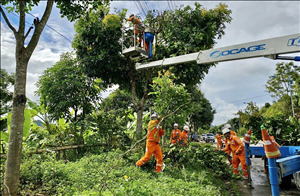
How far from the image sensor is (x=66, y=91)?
10.6 meters

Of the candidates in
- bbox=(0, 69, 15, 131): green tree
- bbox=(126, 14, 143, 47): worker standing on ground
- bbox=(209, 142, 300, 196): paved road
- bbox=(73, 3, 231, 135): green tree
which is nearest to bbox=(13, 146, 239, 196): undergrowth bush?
bbox=(209, 142, 300, 196): paved road

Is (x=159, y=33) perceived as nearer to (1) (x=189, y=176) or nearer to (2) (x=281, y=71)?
(1) (x=189, y=176)

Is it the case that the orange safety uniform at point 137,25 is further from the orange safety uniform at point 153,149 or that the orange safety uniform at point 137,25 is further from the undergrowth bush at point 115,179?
the undergrowth bush at point 115,179

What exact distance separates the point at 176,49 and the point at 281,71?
23.9m

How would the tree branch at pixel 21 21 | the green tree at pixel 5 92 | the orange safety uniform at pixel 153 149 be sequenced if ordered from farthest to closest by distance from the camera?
the green tree at pixel 5 92
the orange safety uniform at pixel 153 149
the tree branch at pixel 21 21

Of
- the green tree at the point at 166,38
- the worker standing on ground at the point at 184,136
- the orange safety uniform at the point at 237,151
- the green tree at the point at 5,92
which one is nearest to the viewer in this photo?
the orange safety uniform at the point at 237,151

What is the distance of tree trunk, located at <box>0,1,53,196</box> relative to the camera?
3.89 metres

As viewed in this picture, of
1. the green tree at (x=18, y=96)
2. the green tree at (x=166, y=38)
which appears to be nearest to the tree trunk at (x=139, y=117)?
the green tree at (x=166, y=38)

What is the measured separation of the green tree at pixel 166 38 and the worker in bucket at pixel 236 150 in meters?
4.43

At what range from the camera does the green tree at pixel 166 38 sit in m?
11.2

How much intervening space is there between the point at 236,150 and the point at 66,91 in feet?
27.3

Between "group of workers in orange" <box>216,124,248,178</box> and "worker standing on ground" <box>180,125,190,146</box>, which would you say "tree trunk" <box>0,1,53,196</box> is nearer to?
"worker standing on ground" <box>180,125,190,146</box>

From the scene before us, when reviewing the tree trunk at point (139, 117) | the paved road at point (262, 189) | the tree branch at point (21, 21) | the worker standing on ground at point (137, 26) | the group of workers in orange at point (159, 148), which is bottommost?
the paved road at point (262, 189)

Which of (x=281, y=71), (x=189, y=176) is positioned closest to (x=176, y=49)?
(x=189, y=176)
